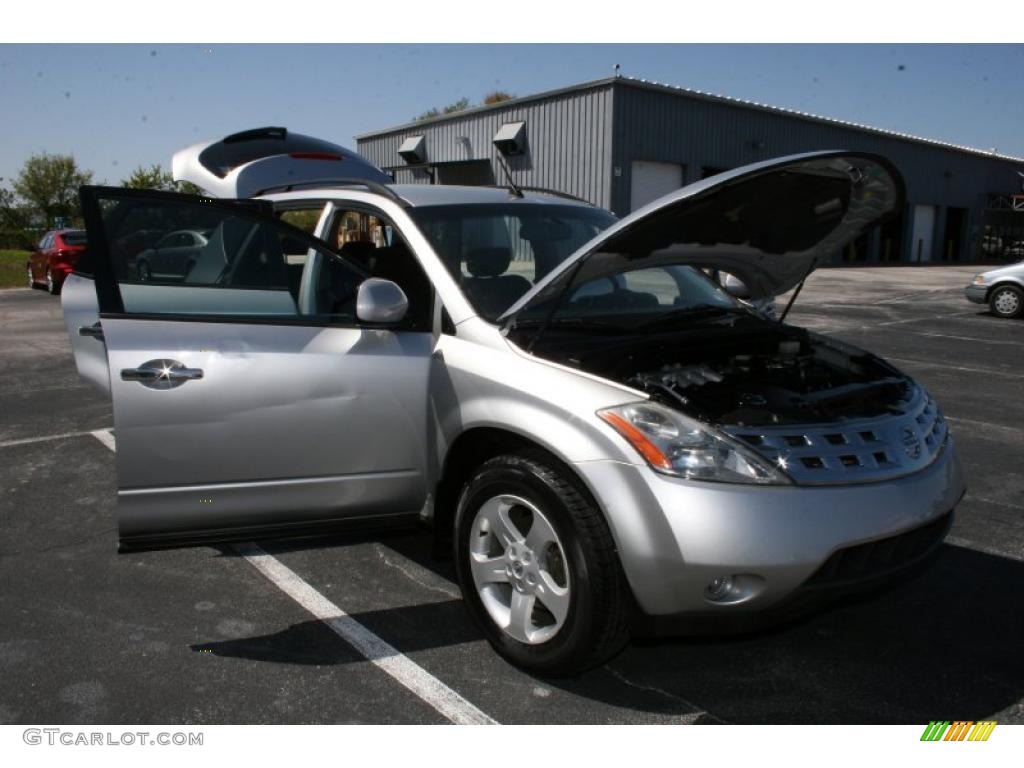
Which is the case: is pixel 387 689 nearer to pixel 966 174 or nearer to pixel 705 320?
pixel 705 320

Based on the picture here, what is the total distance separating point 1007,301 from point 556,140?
13.8m

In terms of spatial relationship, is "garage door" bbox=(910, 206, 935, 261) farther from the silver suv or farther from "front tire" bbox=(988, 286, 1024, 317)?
the silver suv

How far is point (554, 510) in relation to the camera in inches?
104

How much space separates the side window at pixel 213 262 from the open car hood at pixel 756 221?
1.08 meters

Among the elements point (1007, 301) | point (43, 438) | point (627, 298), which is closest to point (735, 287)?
point (627, 298)

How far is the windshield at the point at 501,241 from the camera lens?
3.42 metres

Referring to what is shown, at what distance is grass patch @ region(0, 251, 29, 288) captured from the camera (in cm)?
2531

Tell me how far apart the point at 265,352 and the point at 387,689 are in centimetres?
130

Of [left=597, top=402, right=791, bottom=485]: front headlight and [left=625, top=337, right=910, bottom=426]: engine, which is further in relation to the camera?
[left=625, top=337, right=910, bottom=426]: engine

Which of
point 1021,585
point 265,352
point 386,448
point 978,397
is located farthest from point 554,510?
point 978,397

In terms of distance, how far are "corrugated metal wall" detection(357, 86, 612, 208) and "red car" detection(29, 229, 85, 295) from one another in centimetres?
1270

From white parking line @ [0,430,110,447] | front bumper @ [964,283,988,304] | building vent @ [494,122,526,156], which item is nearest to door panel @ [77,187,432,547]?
white parking line @ [0,430,110,447]

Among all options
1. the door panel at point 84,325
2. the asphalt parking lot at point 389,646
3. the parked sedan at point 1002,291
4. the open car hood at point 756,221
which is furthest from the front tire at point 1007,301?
the door panel at point 84,325

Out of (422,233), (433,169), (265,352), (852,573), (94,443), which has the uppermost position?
(433,169)
